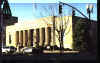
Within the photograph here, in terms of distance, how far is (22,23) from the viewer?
61.1m

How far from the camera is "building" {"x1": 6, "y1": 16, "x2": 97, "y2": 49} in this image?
47.2 meters

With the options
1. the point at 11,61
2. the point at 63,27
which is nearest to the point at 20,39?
the point at 63,27

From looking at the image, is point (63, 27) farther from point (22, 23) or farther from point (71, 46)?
point (22, 23)

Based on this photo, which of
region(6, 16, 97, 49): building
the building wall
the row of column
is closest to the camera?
region(6, 16, 97, 49): building

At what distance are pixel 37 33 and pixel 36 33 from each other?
33 cm

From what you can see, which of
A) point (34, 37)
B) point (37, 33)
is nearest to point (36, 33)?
point (37, 33)

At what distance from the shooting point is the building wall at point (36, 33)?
155 feet

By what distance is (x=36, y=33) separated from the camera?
56438 millimetres

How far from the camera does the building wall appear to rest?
47375mm

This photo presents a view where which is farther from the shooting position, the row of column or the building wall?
the row of column

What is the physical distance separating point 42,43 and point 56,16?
31.7ft

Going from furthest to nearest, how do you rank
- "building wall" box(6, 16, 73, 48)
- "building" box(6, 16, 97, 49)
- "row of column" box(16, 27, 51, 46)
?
"row of column" box(16, 27, 51, 46) → "building wall" box(6, 16, 73, 48) → "building" box(6, 16, 97, 49)

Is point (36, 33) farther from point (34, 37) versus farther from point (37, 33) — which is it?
point (34, 37)

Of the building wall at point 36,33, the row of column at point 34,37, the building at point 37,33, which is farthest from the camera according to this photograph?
the row of column at point 34,37
